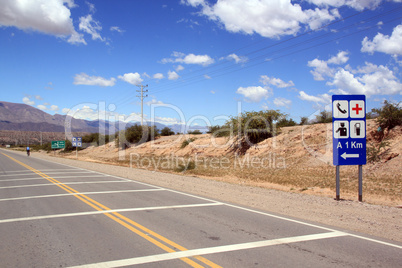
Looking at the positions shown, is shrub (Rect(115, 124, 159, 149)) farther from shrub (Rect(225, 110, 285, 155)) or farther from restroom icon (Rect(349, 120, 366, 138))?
restroom icon (Rect(349, 120, 366, 138))

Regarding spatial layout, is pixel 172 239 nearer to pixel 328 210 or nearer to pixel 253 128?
pixel 328 210

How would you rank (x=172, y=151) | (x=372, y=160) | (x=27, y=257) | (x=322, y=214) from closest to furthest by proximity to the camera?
(x=27, y=257), (x=322, y=214), (x=372, y=160), (x=172, y=151)

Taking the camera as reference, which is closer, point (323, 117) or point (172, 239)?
point (172, 239)

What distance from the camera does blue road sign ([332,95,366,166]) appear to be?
11.8 m

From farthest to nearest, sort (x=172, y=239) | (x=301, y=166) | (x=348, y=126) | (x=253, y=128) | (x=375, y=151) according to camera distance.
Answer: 1. (x=253, y=128)
2. (x=301, y=166)
3. (x=375, y=151)
4. (x=348, y=126)
5. (x=172, y=239)

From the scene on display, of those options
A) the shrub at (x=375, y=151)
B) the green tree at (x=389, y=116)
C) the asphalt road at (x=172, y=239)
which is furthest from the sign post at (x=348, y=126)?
the green tree at (x=389, y=116)

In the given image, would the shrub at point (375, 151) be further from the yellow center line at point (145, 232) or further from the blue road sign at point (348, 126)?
the yellow center line at point (145, 232)

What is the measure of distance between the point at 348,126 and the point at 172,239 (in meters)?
8.41

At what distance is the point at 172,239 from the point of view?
6.63 meters

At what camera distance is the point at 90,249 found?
238 inches

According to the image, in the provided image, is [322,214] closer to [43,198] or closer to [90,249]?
[90,249]

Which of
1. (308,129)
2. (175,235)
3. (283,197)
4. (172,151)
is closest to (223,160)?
(308,129)

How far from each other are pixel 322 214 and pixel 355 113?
182 inches

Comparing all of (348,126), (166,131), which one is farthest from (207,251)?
(166,131)
